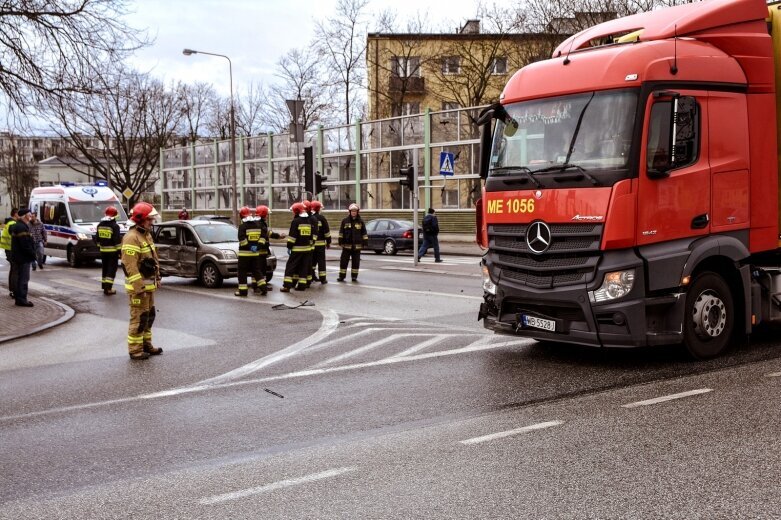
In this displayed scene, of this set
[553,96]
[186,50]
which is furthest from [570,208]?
[186,50]

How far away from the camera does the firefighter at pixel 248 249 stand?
1563 cm

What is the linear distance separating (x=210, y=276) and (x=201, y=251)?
25.9 inches

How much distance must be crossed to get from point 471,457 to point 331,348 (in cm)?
474

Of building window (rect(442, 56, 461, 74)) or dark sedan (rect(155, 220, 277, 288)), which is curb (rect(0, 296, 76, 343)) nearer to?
dark sedan (rect(155, 220, 277, 288))

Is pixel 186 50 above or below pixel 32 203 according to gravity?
above

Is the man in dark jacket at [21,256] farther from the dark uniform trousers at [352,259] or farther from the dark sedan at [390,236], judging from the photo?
the dark sedan at [390,236]

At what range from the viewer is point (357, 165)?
41250 millimetres

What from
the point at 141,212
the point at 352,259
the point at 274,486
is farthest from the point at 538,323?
the point at 352,259

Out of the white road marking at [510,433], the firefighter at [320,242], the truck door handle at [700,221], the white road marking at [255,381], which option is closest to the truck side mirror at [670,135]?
the truck door handle at [700,221]

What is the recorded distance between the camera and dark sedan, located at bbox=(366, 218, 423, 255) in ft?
96.0

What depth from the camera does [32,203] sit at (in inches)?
1077

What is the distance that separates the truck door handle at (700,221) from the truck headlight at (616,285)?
912 mm

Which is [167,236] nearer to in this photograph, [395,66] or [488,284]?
[488,284]

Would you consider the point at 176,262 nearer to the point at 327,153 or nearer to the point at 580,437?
the point at 580,437
